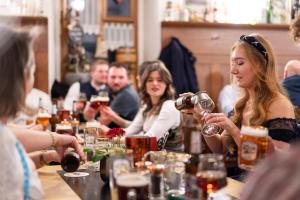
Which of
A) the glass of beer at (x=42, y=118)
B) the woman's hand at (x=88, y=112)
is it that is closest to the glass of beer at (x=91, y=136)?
the glass of beer at (x=42, y=118)

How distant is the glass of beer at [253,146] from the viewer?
4.69 ft

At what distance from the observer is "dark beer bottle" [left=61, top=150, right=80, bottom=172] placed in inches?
75.5

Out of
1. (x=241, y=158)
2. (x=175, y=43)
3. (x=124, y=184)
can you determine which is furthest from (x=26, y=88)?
(x=175, y=43)

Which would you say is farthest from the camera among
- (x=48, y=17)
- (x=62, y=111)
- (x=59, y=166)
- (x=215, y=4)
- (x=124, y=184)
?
(x=215, y=4)

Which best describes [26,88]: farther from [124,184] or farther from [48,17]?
[48,17]

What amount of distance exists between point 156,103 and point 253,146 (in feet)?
6.63

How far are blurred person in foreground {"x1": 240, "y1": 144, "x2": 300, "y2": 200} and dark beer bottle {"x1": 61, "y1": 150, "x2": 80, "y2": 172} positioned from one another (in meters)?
1.22

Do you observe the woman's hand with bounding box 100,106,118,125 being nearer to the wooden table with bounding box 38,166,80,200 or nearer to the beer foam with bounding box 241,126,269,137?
the wooden table with bounding box 38,166,80,200

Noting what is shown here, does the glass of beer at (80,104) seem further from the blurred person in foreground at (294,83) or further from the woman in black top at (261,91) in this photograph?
the blurred person in foreground at (294,83)

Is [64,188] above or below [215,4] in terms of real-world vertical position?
below

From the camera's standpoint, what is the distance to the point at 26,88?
1.37 metres

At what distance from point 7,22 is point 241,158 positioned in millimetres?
908

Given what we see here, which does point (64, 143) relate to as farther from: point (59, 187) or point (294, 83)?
point (294, 83)

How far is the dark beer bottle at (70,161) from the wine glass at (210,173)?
805mm
